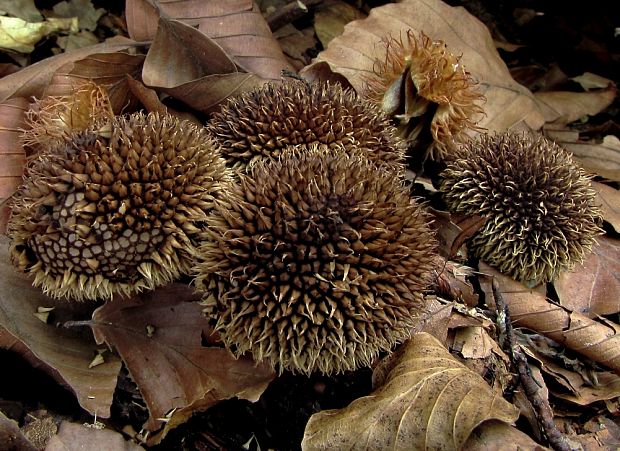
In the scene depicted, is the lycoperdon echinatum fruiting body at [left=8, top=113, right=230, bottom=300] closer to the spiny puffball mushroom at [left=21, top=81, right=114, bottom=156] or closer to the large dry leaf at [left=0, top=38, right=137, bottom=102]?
the spiny puffball mushroom at [left=21, top=81, right=114, bottom=156]

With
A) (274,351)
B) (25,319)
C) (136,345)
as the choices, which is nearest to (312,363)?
(274,351)

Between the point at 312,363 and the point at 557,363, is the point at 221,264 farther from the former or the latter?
the point at 557,363

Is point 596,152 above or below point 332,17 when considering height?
below

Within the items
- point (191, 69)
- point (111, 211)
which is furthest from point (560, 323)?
point (191, 69)

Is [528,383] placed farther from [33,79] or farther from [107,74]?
[33,79]

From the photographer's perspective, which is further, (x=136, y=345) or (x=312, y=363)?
(x=136, y=345)
